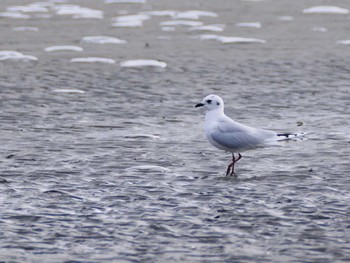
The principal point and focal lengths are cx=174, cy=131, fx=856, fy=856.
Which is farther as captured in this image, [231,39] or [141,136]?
[231,39]

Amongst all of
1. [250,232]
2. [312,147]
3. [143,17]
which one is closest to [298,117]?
[312,147]

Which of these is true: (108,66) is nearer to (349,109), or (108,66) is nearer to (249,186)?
(349,109)

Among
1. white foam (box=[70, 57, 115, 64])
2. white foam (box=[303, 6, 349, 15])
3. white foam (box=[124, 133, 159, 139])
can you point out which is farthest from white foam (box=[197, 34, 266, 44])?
white foam (box=[124, 133, 159, 139])

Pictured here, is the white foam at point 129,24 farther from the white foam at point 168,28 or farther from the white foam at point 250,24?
the white foam at point 250,24

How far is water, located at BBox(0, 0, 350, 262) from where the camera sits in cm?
593

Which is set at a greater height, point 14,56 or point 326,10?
point 326,10

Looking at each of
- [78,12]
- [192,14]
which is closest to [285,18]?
[192,14]

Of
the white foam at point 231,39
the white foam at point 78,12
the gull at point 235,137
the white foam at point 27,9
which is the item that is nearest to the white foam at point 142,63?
the white foam at point 231,39

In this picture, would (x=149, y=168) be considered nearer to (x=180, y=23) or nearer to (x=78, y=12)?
(x=180, y=23)

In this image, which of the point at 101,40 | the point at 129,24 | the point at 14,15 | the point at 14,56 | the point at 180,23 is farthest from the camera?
the point at 14,15

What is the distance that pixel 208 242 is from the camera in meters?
5.86

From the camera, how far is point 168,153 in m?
8.71

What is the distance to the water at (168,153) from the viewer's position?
19.5 feet

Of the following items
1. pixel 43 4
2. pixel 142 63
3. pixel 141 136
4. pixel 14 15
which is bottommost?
pixel 141 136
